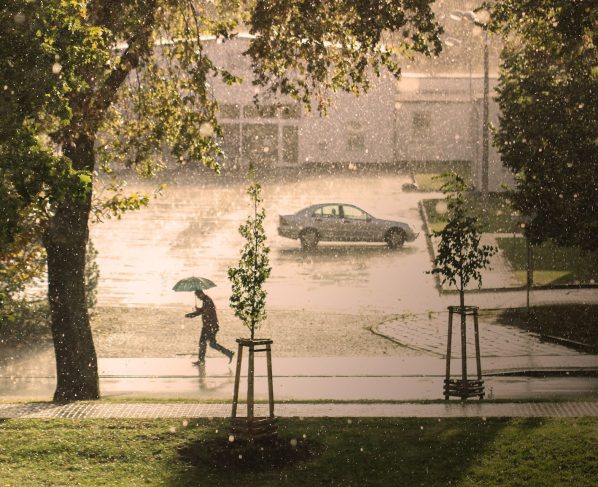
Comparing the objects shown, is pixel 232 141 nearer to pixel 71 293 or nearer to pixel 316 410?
Result: pixel 71 293

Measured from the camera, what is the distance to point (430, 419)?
1504cm

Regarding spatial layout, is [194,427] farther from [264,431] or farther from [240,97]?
[240,97]

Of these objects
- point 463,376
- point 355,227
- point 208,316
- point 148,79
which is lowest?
point 463,376

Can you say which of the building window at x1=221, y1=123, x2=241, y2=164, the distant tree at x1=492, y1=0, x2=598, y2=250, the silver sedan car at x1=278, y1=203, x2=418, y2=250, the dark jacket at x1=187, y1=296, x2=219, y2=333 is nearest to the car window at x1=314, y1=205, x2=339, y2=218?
the silver sedan car at x1=278, y1=203, x2=418, y2=250

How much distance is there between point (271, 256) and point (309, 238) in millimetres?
1840

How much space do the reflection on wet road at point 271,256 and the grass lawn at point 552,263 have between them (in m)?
2.80

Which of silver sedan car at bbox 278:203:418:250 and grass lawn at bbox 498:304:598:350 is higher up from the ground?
silver sedan car at bbox 278:203:418:250

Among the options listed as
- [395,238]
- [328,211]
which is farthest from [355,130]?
[395,238]

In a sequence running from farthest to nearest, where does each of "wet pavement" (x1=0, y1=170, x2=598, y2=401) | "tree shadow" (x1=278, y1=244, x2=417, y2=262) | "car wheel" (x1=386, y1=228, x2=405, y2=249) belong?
"car wheel" (x1=386, y1=228, x2=405, y2=249) < "tree shadow" (x1=278, y1=244, x2=417, y2=262) < "wet pavement" (x1=0, y1=170, x2=598, y2=401)

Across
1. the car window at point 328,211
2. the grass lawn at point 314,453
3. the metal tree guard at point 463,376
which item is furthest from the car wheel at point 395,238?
the grass lawn at point 314,453

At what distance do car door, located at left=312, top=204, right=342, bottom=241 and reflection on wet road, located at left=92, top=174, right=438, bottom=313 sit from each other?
0.52 meters

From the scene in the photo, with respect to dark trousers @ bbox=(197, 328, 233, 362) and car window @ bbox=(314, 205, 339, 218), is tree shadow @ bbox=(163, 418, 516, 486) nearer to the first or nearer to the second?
dark trousers @ bbox=(197, 328, 233, 362)

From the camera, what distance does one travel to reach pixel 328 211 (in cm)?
4062

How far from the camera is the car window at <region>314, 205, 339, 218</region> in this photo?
40406mm
